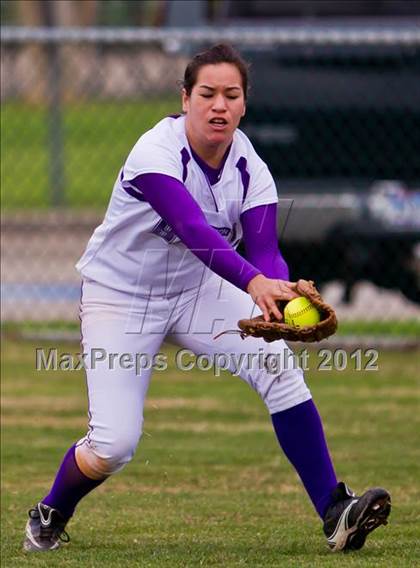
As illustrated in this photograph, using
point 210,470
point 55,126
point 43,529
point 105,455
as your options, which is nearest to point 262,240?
point 105,455

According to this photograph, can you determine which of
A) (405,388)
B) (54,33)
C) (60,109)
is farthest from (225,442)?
(60,109)

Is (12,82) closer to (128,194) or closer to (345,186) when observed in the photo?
(345,186)

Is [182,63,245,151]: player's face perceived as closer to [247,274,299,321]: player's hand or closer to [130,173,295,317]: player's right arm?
[130,173,295,317]: player's right arm

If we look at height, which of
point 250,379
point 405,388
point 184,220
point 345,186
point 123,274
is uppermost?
point 184,220

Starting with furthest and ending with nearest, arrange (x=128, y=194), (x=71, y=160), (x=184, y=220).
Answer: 1. (x=71, y=160)
2. (x=128, y=194)
3. (x=184, y=220)

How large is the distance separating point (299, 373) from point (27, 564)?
1167 millimetres

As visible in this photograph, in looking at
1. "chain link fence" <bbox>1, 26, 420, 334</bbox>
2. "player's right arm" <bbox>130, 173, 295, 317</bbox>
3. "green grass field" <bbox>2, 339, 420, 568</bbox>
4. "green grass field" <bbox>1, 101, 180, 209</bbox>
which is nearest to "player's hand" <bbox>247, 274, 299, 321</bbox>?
"player's right arm" <bbox>130, 173, 295, 317</bbox>

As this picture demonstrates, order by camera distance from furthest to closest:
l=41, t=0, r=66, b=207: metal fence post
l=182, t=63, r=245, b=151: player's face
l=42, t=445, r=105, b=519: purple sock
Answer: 1. l=41, t=0, r=66, b=207: metal fence post
2. l=42, t=445, r=105, b=519: purple sock
3. l=182, t=63, r=245, b=151: player's face

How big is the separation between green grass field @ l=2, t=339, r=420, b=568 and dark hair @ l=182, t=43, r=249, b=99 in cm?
164

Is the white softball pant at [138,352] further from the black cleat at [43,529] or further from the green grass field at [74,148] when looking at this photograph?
the green grass field at [74,148]

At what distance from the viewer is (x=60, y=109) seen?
10672mm

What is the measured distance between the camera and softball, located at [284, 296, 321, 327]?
4.61 m

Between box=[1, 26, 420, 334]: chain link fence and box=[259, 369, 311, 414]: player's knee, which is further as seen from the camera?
box=[1, 26, 420, 334]: chain link fence
